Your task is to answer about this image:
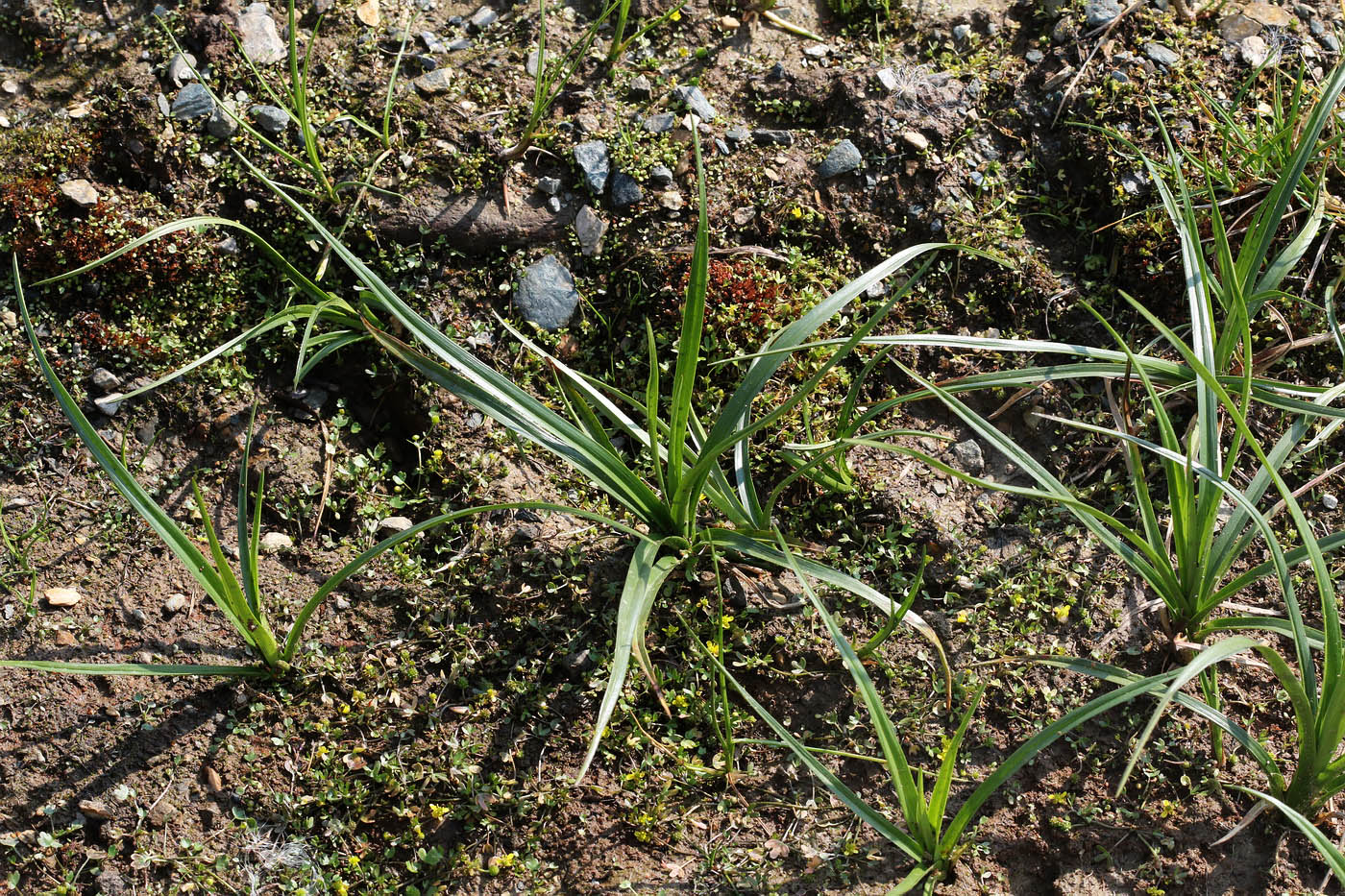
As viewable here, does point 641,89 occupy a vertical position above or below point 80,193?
above

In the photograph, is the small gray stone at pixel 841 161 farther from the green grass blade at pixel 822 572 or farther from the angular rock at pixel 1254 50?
the angular rock at pixel 1254 50

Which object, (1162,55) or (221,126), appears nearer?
(221,126)

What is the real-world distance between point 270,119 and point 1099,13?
2269 mm

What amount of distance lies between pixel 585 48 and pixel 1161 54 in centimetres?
163

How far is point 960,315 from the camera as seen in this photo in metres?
2.54

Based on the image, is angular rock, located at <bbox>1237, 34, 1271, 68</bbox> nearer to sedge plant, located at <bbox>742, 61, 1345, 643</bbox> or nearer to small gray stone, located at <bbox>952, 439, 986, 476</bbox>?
sedge plant, located at <bbox>742, 61, 1345, 643</bbox>

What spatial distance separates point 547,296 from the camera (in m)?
2.47

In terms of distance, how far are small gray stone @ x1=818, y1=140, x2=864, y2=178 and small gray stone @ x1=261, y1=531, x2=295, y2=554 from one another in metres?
1.58

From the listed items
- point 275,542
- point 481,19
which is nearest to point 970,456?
point 275,542

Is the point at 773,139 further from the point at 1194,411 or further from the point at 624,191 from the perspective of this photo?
the point at 1194,411

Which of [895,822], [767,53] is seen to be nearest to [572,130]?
[767,53]

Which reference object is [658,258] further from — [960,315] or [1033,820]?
[1033,820]

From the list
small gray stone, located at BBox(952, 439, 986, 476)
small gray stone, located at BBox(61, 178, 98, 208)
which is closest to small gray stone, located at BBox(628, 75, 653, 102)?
small gray stone, located at BBox(952, 439, 986, 476)

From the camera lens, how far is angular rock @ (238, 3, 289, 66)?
8.69 feet
